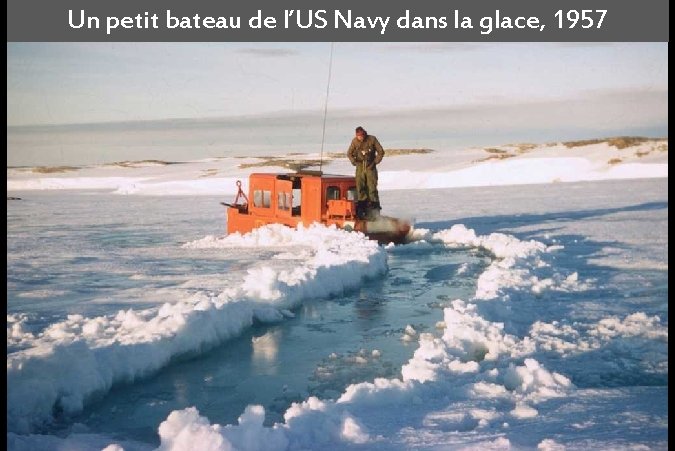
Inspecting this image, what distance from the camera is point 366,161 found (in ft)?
36.9

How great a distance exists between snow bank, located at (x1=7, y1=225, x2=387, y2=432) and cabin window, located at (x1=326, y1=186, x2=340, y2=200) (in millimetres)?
3075

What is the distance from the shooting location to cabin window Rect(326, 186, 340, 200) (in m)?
11.5

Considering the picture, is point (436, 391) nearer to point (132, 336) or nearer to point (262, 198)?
point (132, 336)

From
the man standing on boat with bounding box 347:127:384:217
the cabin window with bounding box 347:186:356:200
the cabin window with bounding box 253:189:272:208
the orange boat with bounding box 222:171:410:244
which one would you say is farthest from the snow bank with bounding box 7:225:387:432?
the cabin window with bounding box 253:189:272:208

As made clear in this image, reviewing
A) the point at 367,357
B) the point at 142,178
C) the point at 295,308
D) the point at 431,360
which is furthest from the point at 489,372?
the point at 142,178

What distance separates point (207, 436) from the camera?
10.5 ft

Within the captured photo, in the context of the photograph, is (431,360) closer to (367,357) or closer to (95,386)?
(367,357)

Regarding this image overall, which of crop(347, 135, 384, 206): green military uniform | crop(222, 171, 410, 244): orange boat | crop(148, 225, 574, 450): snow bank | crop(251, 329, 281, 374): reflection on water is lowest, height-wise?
crop(251, 329, 281, 374): reflection on water

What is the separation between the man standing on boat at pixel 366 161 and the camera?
1125 cm

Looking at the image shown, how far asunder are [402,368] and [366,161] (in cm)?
684

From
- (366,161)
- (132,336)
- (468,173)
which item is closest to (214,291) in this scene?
(132,336)

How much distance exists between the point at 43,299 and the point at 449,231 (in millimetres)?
6927

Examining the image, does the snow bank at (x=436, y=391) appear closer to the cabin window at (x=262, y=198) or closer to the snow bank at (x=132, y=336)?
the snow bank at (x=132, y=336)

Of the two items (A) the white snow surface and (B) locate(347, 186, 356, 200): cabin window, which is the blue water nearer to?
(A) the white snow surface
